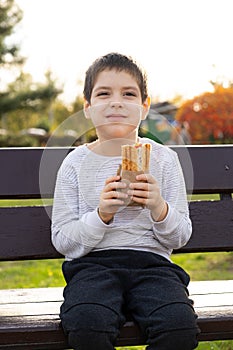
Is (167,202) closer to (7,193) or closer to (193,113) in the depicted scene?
(7,193)

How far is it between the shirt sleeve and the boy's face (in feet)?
0.73

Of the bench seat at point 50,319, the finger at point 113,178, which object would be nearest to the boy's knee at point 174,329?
the bench seat at point 50,319

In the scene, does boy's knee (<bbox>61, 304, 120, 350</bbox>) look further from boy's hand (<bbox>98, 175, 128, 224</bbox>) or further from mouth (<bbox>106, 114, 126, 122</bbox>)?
mouth (<bbox>106, 114, 126, 122</bbox>)

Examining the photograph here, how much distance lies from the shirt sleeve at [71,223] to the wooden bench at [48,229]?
252 mm

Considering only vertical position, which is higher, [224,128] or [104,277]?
[224,128]

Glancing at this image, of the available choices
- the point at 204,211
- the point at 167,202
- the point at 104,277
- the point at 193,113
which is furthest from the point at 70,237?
the point at 193,113

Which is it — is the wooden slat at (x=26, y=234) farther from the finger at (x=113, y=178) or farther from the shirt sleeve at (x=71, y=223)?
the finger at (x=113, y=178)

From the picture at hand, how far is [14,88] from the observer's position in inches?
1101

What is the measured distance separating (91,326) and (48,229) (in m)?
0.84

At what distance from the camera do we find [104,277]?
2.60 m

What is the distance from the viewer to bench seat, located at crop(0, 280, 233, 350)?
98.7 inches

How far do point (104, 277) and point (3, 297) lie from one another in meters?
0.61

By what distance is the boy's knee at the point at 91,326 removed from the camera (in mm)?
2393

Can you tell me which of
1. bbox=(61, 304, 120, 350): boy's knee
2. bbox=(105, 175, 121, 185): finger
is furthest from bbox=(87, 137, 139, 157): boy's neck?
bbox=(61, 304, 120, 350): boy's knee
